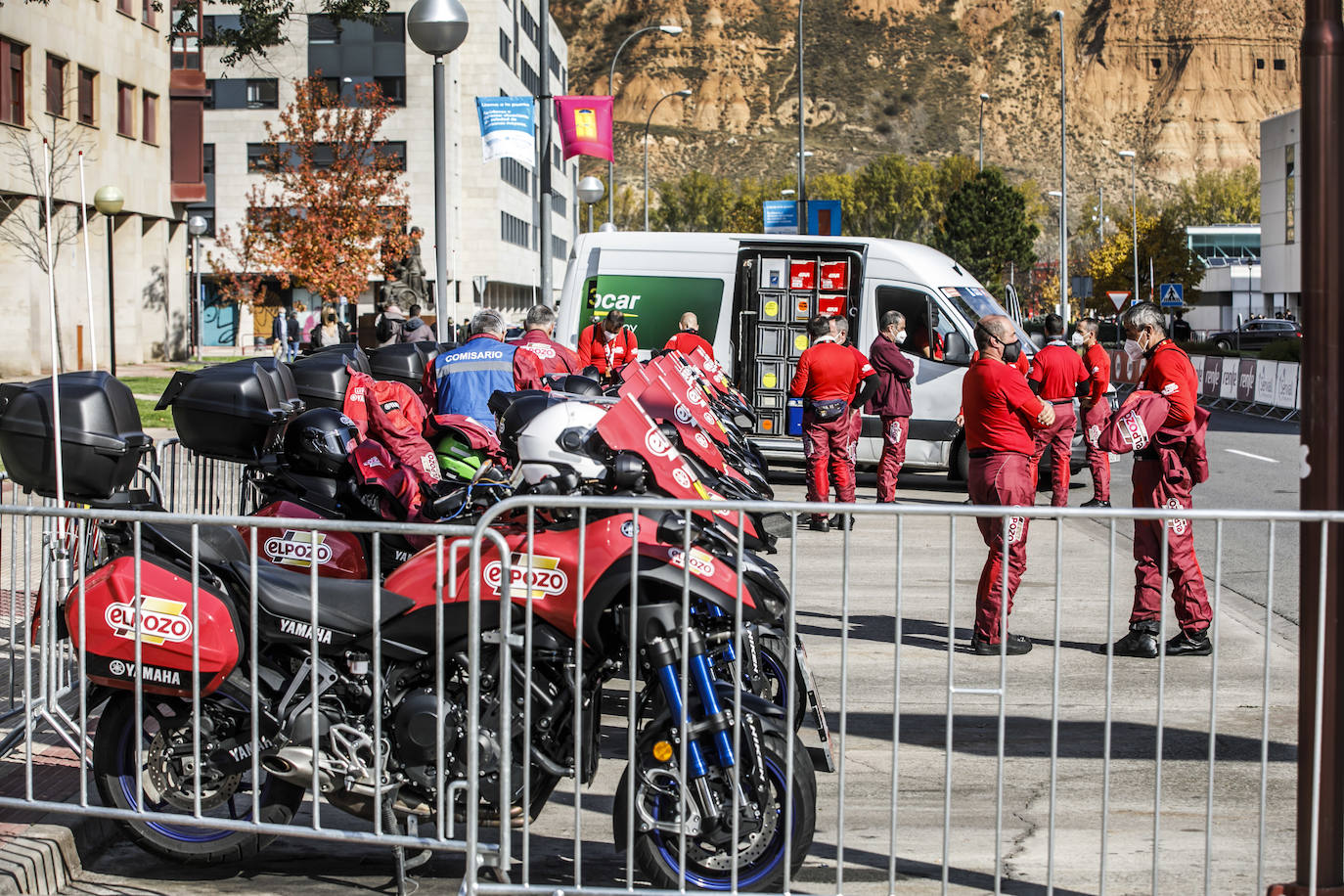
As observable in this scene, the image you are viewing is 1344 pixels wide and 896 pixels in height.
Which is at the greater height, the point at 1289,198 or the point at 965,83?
the point at 965,83

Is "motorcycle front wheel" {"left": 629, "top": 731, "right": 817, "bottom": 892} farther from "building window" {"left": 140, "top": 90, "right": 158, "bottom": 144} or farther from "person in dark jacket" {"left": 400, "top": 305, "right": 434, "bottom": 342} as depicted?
"building window" {"left": 140, "top": 90, "right": 158, "bottom": 144}

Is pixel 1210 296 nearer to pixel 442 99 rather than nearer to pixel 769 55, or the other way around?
pixel 769 55

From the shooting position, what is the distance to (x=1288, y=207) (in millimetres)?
69938

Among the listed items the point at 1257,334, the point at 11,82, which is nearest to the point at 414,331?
the point at 11,82

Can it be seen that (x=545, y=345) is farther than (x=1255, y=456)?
No

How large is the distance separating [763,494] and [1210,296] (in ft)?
348

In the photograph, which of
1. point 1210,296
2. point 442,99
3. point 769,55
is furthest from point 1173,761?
point 769,55

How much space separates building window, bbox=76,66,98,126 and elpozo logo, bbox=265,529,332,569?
3331 centimetres

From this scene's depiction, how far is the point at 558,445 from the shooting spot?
511 cm

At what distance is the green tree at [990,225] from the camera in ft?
300

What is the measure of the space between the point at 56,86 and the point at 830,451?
28.6 meters

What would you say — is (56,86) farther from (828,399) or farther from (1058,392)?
(1058,392)

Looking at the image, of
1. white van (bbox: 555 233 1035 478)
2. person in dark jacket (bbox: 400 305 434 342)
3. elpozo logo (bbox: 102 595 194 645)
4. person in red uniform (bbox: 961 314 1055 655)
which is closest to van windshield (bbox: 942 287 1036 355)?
white van (bbox: 555 233 1035 478)

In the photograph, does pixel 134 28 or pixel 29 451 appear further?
pixel 134 28
